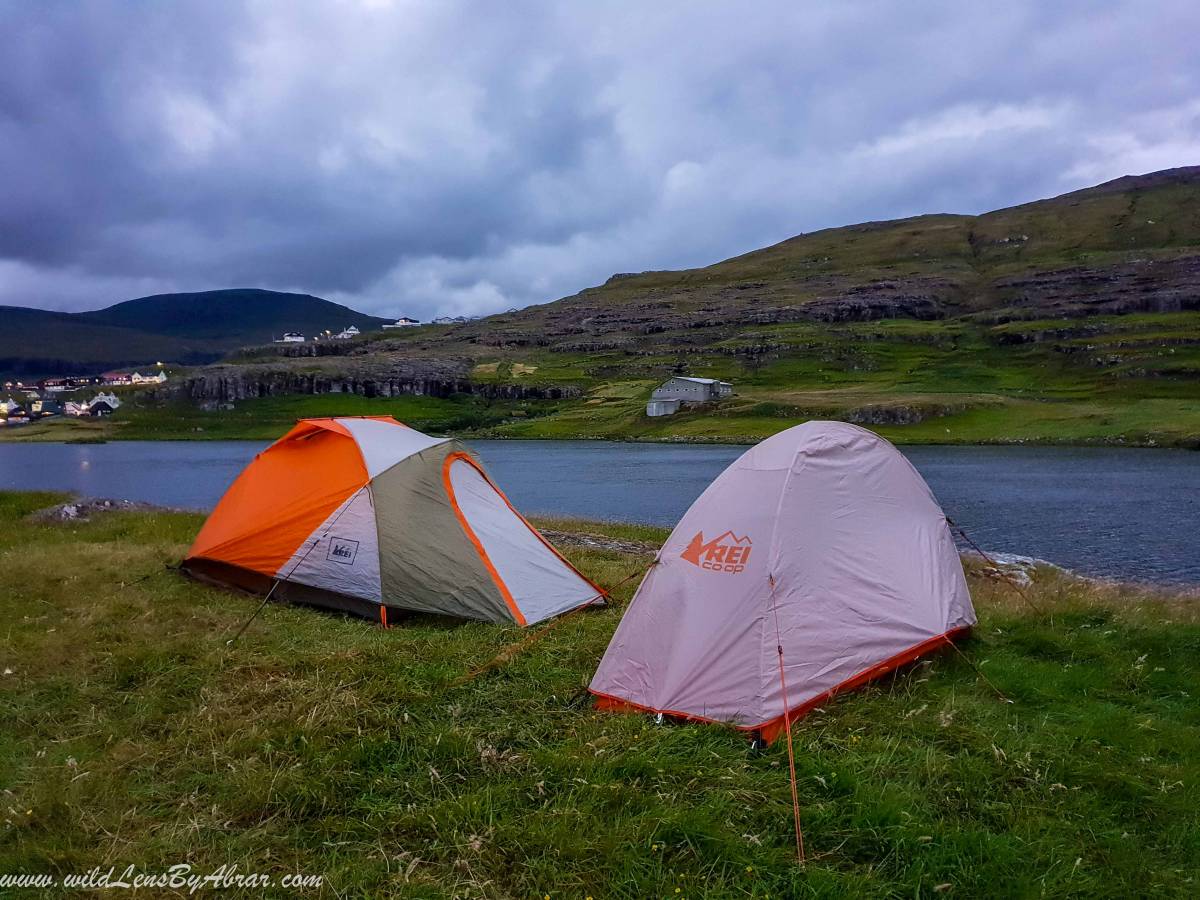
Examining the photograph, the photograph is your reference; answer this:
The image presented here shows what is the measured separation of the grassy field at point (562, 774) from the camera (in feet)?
14.8

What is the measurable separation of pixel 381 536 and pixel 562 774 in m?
5.68

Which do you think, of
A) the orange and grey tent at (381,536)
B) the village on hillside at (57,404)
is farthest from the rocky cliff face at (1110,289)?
the village on hillside at (57,404)

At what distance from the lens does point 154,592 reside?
11.0 meters

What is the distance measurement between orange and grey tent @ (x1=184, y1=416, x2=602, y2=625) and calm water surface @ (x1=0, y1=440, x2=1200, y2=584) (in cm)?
2113

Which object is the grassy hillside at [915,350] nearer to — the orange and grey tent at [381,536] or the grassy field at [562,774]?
the orange and grey tent at [381,536]

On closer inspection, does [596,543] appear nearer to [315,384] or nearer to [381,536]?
[381,536]

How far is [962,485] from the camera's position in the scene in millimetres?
45062

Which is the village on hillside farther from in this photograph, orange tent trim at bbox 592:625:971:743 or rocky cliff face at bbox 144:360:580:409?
orange tent trim at bbox 592:625:971:743

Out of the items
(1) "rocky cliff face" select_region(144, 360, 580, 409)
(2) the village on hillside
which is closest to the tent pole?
(1) "rocky cliff face" select_region(144, 360, 580, 409)

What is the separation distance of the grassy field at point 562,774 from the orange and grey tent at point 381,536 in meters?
1.41

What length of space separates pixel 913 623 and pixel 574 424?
9693 cm

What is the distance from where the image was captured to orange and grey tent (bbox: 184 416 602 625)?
10086mm

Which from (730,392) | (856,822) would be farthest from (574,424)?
(856,822)

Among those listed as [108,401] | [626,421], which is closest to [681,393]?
[626,421]
